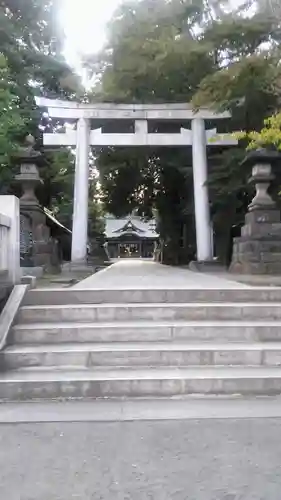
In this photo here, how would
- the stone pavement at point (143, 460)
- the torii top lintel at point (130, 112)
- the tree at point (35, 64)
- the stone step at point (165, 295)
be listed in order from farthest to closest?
the torii top lintel at point (130, 112) → the tree at point (35, 64) → the stone step at point (165, 295) → the stone pavement at point (143, 460)

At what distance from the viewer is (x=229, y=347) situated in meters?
4.88

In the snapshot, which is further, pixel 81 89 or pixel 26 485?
pixel 81 89

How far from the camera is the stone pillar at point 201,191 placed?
1616 cm

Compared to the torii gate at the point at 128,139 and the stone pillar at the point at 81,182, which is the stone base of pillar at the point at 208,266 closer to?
the torii gate at the point at 128,139

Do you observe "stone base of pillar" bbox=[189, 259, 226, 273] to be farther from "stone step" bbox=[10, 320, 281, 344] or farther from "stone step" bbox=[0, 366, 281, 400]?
Result: "stone step" bbox=[0, 366, 281, 400]

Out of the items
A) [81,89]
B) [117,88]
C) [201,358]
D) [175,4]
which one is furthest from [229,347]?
[81,89]

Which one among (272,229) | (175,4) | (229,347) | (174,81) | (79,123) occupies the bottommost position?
(229,347)

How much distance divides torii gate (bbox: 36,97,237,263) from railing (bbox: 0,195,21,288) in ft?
30.8

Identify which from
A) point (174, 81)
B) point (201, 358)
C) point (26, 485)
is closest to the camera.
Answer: point (26, 485)

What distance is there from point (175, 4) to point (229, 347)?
1262cm

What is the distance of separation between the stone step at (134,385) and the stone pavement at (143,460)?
0.67 metres

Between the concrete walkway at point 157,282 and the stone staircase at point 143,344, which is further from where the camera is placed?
the concrete walkway at point 157,282

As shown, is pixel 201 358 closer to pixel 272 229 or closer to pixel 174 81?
pixel 272 229

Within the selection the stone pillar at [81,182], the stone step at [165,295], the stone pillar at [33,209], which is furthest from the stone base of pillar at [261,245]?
the stone step at [165,295]
